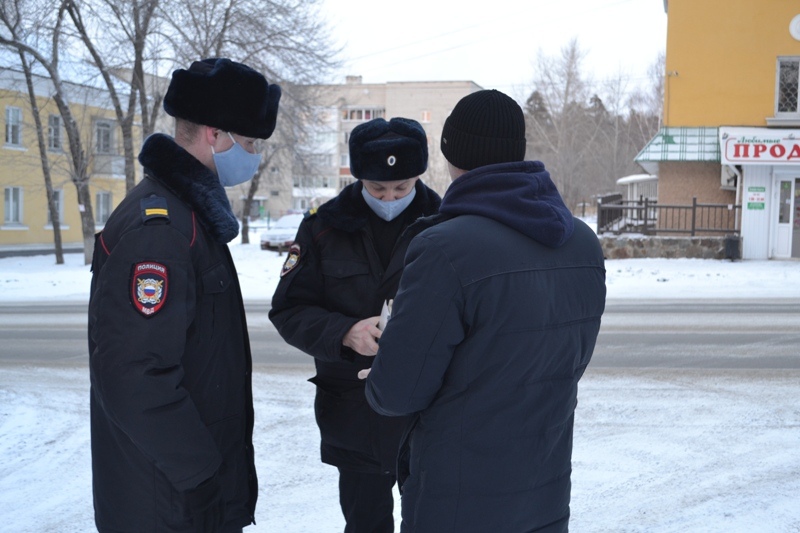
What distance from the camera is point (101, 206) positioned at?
Result: 38.2 m

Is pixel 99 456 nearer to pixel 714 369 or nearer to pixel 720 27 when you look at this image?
pixel 714 369

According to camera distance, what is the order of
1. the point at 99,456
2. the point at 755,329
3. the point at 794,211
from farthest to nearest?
1. the point at 794,211
2. the point at 755,329
3. the point at 99,456

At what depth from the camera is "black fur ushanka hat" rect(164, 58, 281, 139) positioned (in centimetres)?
252

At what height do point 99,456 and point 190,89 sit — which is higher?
point 190,89

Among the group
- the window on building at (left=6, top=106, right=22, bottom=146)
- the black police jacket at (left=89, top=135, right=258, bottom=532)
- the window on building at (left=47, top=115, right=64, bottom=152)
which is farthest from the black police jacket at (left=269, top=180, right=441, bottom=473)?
the window on building at (left=6, top=106, right=22, bottom=146)

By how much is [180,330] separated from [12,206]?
116ft

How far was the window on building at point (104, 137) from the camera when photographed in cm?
3128

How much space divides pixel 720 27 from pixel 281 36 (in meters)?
12.5

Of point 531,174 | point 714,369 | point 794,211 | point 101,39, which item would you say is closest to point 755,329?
point 714,369

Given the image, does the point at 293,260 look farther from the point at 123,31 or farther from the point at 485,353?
the point at 123,31

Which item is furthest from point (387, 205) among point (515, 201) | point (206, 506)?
point (206, 506)

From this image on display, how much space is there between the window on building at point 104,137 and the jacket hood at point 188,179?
3010cm

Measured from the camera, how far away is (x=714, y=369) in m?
8.38

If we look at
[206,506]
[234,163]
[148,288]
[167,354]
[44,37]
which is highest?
[44,37]
